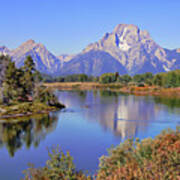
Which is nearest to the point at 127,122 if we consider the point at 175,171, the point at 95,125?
the point at 95,125

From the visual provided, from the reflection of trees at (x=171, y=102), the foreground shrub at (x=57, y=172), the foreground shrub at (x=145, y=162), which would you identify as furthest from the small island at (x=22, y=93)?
the foreground shrub at (x=57, y=172)

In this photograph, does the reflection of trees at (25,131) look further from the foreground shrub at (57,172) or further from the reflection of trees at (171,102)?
the reflection of trees at (171,102)

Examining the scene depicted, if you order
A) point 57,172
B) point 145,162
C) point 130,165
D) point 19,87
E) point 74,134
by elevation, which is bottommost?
point 74,134

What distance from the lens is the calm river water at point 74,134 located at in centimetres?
4672

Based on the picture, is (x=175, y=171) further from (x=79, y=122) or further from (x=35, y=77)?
(x=35, y=77)

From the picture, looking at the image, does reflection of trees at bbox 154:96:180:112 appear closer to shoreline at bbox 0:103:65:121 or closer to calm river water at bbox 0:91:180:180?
calm river water at bbox 0:91:180:180

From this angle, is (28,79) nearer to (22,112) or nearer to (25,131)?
(22,112)

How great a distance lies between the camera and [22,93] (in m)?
107

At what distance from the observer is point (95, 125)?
75.6m

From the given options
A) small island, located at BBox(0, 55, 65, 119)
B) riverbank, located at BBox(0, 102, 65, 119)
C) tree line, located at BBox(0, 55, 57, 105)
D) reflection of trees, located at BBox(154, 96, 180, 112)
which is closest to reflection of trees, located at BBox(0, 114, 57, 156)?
riverbank, located at BBox(0, 102, 65, 119)

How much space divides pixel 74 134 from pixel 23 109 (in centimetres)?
3028

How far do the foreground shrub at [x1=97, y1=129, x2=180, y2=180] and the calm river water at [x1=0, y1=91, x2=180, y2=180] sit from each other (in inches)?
549

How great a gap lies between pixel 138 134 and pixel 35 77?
5982 cm

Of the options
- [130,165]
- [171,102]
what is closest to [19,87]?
[171,102]
